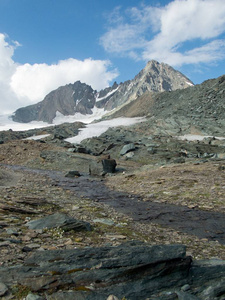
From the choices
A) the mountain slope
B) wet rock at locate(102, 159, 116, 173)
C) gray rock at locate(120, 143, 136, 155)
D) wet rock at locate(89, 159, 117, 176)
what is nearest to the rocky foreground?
wet rock at locate(89, 159, 117, 176)

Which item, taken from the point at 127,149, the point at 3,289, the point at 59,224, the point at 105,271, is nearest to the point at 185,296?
the point at 105,271

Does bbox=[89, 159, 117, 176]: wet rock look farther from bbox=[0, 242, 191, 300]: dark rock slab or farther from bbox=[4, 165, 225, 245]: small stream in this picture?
bbox=[0, 242, 191, 300]: dark rock slab

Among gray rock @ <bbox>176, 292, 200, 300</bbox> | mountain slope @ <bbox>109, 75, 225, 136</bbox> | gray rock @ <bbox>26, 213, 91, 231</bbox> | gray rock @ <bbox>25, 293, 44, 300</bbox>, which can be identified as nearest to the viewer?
gray rock @ <bbox>25, 293, 44, 300</bbox>

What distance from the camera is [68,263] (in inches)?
208

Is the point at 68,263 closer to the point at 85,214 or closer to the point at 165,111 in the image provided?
the point at 85,214

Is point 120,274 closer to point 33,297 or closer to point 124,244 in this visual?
point 33,297

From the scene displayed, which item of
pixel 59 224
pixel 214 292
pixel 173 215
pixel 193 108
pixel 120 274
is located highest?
pixel 193 108

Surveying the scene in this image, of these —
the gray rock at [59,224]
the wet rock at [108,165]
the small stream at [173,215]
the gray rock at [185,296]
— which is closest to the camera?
the gray rock at [185,296]

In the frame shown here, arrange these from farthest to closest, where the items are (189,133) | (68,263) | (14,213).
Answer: (189,133) < (14,213) < (68,263)

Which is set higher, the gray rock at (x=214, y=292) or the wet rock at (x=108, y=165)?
the wet rock at (x=108, y=165)

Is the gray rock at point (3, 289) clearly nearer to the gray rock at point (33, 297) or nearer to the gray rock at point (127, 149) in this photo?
the gray rock at point (33, 297)

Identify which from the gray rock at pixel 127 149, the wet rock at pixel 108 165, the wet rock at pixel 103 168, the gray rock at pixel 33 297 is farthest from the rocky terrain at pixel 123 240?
the gray rock at pixel 127 149

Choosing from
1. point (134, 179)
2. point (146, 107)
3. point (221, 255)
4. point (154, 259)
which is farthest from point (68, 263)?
point (146, 107)

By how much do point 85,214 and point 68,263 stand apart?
720 cm
